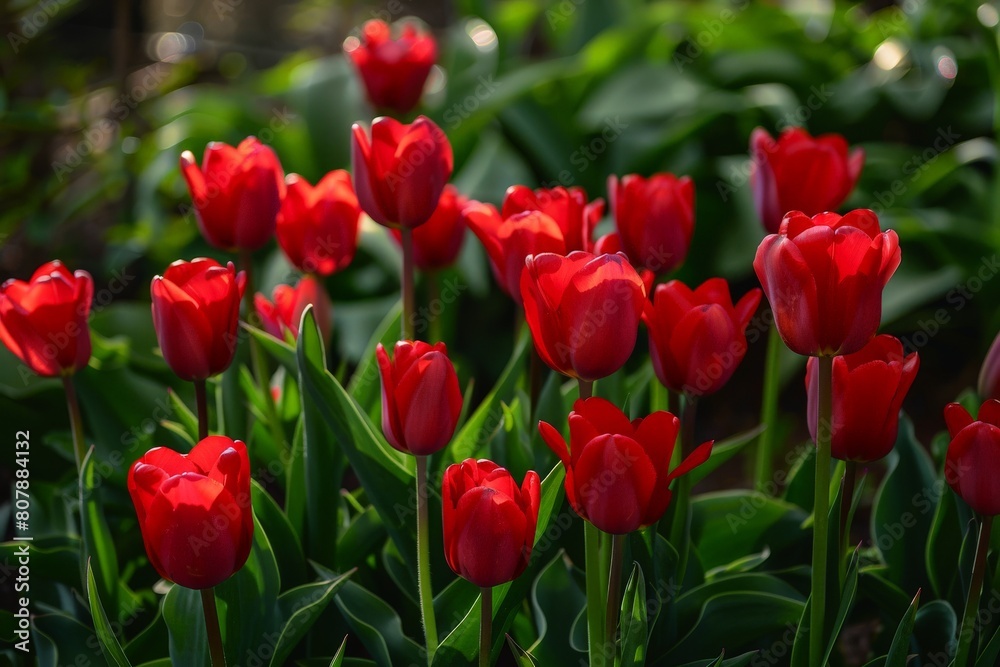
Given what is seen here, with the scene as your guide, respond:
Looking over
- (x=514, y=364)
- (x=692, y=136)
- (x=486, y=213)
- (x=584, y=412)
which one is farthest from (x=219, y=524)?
(x=692, y=136)

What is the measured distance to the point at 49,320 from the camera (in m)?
1.13

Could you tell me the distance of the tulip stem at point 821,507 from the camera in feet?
3.06

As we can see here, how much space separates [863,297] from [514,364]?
0.62m

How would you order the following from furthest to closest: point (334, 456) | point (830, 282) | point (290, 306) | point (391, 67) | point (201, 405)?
point (391, 67) → point (290, 306) → point (334, 456) → point (201, 405) → point (830, 282)

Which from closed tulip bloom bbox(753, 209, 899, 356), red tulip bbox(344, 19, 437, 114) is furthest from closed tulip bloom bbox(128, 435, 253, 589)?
red tulip bbox(344, 19, 437, 114)

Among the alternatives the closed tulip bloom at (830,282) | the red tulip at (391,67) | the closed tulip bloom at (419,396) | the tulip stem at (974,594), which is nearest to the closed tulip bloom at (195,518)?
the closed tulip bloom at (419,396)

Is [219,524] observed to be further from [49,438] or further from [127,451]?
[49,438]

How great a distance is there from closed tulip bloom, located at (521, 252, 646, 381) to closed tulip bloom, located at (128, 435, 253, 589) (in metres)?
0.32

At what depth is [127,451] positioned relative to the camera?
4.74 ft

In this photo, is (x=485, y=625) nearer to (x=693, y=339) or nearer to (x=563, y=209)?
(x=693, y=339)

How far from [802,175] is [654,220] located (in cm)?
22

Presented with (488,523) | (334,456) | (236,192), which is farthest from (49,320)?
(488,523)

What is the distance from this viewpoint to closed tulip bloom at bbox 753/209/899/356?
0.85m

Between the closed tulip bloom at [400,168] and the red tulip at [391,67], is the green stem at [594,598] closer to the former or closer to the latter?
the closed tulip bloom at [400,168]
